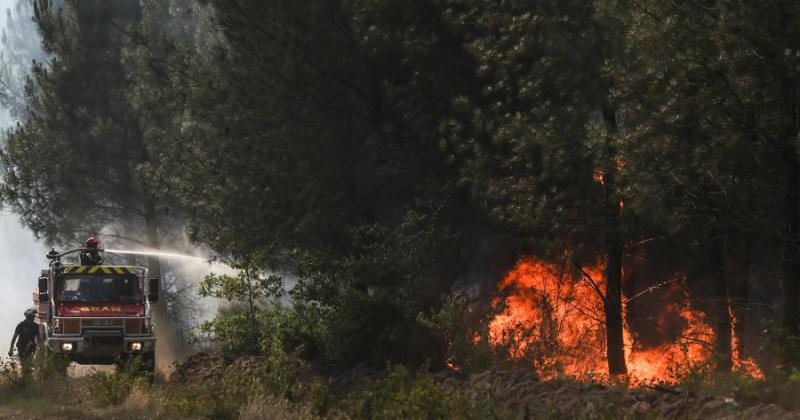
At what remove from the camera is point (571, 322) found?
1962cm

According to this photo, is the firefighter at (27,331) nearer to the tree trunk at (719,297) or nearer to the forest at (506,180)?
the forest at (506,180)

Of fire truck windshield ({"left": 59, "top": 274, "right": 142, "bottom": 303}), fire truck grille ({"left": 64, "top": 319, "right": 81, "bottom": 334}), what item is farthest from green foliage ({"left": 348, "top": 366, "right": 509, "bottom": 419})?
fire truck windshield ({"left": 59, "top": 274, "right": 142, "bottom": 303})

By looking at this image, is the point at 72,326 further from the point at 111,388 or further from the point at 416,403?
the point at 416,403

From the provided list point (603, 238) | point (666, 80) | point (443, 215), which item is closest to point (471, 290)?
point (443, 215)

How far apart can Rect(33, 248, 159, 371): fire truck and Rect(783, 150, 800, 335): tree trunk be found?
10.8m

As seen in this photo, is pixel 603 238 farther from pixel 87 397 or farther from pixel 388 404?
pixel 87 397

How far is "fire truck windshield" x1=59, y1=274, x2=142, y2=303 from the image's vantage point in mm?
19688

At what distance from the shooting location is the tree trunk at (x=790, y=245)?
14234 mm

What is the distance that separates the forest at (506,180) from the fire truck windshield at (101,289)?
6.37 feet

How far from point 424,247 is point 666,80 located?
6.54 m

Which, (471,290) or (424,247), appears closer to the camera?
(424,247)

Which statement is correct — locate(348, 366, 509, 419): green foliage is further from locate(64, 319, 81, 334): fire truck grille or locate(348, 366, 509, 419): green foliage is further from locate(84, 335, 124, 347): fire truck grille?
locate(64, 319, 81, 334): fire truck grille

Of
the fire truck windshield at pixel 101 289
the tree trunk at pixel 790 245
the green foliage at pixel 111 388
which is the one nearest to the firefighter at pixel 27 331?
the fire truck windshield at pixel 101 289

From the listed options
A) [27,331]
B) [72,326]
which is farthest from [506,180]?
[27,331]
